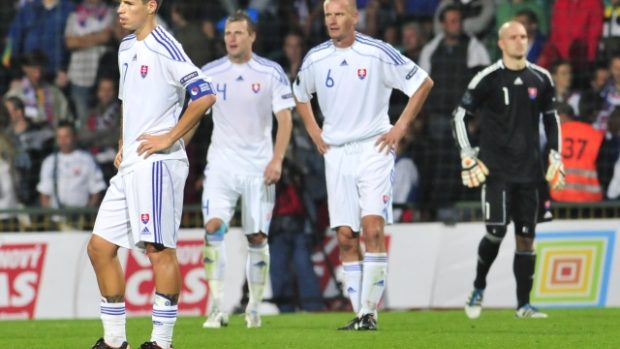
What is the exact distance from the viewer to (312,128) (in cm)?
Answer: 1202

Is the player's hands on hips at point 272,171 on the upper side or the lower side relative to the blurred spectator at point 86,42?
lower

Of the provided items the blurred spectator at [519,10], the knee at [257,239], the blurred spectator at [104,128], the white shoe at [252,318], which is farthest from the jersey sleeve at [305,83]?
the blurred spectator at [519,10]

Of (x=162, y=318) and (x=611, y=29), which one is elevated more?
(x=611, y=29)

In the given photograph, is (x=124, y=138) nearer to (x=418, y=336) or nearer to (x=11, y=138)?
(x=418, y=336)

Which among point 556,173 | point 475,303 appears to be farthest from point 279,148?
point 556,173

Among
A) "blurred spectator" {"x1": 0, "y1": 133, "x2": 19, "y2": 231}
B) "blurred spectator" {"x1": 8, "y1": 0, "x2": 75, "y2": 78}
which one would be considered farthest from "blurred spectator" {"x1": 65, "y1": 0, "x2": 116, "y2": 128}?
"blurred spectator" {"x1": 0, "y1": 133, "x2": 19, "y2": 231}

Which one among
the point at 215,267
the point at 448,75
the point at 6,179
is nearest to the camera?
the point at 215,267

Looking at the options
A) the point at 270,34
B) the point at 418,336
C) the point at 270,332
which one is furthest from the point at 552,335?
the point at 270,34

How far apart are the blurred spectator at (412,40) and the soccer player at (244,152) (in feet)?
16.9

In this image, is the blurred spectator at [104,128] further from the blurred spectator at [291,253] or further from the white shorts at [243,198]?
the white shorts at [243,198]

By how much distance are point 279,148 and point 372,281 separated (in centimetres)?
186

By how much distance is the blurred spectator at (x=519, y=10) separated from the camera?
1783 cm

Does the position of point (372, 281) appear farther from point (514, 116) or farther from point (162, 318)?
point (162, 318)

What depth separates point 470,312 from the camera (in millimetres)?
13367
